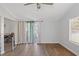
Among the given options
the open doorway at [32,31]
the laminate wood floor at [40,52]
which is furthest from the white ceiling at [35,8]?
the open doorway at [32,31]

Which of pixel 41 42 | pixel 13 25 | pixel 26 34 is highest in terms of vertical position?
pixel 13 25

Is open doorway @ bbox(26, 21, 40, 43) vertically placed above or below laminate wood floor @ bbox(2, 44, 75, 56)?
above

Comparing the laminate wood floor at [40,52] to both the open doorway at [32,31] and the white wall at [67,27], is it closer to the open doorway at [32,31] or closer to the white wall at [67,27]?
the white wall at [67,27]

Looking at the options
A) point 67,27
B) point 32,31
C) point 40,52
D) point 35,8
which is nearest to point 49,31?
point 32,31

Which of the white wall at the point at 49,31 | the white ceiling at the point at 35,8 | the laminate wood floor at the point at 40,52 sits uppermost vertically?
the white ceiling at the point at 35,8

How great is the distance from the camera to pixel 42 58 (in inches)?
59.2

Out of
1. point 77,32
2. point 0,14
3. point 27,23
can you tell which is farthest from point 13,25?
point 77,32

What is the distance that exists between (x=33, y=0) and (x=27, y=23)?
7500 millimetres

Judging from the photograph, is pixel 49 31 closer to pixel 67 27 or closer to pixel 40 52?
pixel 67 27

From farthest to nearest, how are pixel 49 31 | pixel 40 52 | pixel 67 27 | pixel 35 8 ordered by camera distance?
1. pixel 49 31
2. pixel 67 27
3. pixel 35 8
4. pixel 40 52

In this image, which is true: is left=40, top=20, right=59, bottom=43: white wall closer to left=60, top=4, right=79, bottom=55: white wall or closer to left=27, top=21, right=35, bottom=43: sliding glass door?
left=27, top=21, right=35, bottom=43: sliding glass door

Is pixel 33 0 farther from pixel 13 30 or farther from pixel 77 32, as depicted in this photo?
pixel 13 30

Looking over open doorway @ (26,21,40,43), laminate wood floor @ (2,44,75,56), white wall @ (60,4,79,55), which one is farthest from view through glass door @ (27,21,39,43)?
white wall @ (60,4,79,55)

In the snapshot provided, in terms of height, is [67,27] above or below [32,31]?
above
